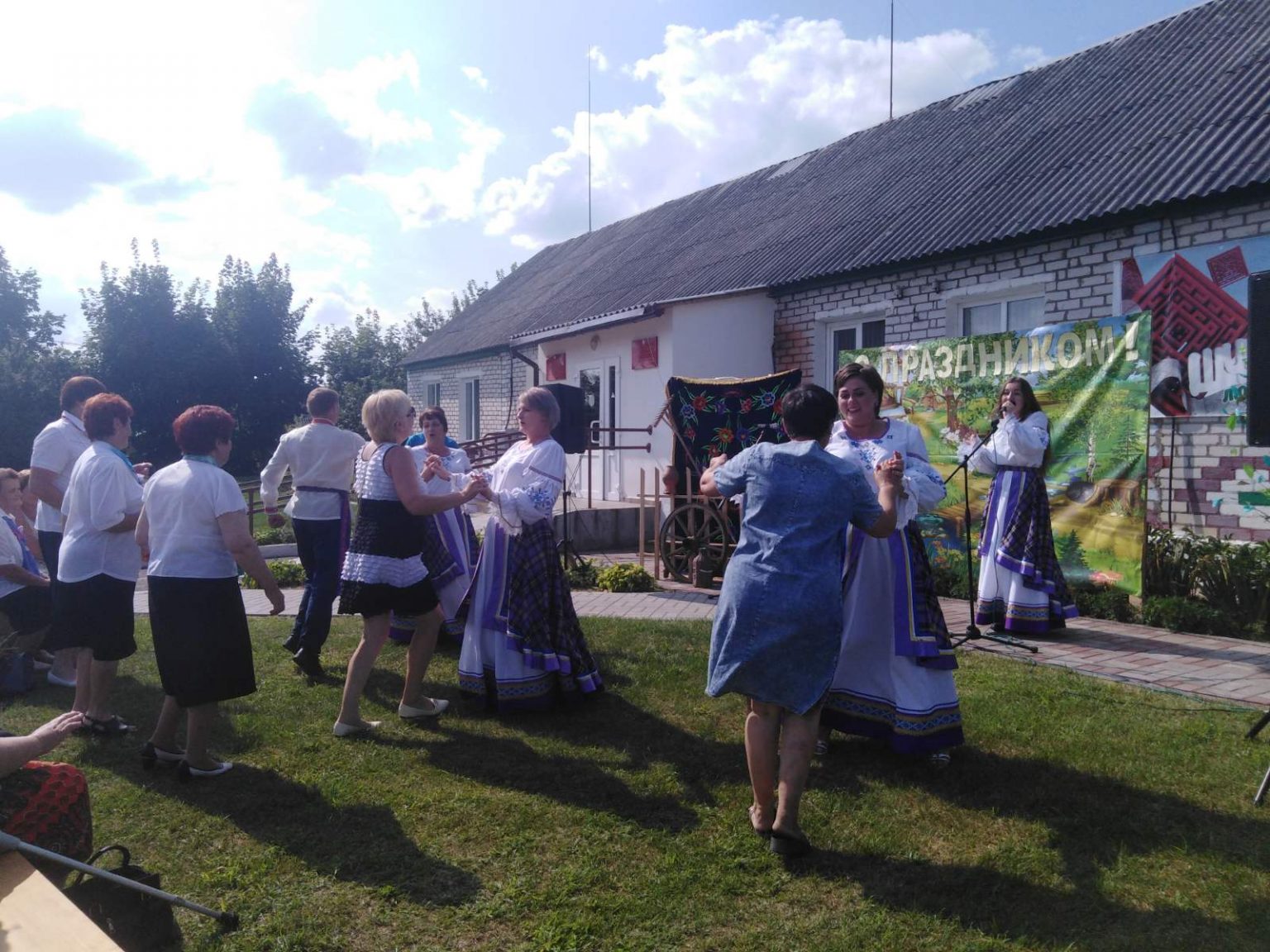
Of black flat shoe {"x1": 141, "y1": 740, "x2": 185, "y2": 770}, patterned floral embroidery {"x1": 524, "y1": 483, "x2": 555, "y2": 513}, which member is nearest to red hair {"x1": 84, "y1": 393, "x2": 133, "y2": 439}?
black flat shoe {"x1": 141, "y1": 740, "x2": 185, "y2": 770}

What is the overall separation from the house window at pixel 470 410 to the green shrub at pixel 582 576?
1217 cm

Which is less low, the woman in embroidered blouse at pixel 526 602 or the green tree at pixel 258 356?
the green tree at pixel 258 356

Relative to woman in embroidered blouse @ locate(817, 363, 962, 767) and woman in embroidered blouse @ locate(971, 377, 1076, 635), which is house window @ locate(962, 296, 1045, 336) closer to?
woman in embroidered blouse @ locate(971, 377, 1076, 635)

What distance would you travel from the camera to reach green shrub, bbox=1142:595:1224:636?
22.7ft

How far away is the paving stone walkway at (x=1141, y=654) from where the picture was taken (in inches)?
214

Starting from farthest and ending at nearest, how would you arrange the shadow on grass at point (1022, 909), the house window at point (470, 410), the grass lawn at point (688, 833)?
the house window at point (470, 410) → the grass lawn at point (688, 833) → the shadow on grass at point (1022, 909)

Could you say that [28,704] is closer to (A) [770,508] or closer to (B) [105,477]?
(B) [105,477]

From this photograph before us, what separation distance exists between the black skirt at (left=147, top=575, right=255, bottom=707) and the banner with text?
257 inches

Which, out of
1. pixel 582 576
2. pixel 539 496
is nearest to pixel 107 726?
pixel 539 496

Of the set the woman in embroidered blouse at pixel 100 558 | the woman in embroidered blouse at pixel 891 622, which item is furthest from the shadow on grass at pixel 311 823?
the woman in embroidered blouse at pixel 891 622

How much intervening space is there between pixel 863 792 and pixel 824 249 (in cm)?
952

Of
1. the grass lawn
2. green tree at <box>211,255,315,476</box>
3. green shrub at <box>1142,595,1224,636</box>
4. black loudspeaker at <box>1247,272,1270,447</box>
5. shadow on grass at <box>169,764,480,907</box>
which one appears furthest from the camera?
green tree at <box>211,255,315,476</box>

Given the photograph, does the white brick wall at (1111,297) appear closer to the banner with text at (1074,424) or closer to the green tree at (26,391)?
the banner with text at (1074,424)

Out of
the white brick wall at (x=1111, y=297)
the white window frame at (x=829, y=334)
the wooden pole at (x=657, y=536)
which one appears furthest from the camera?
the white window frame at (x=829, y=334)
